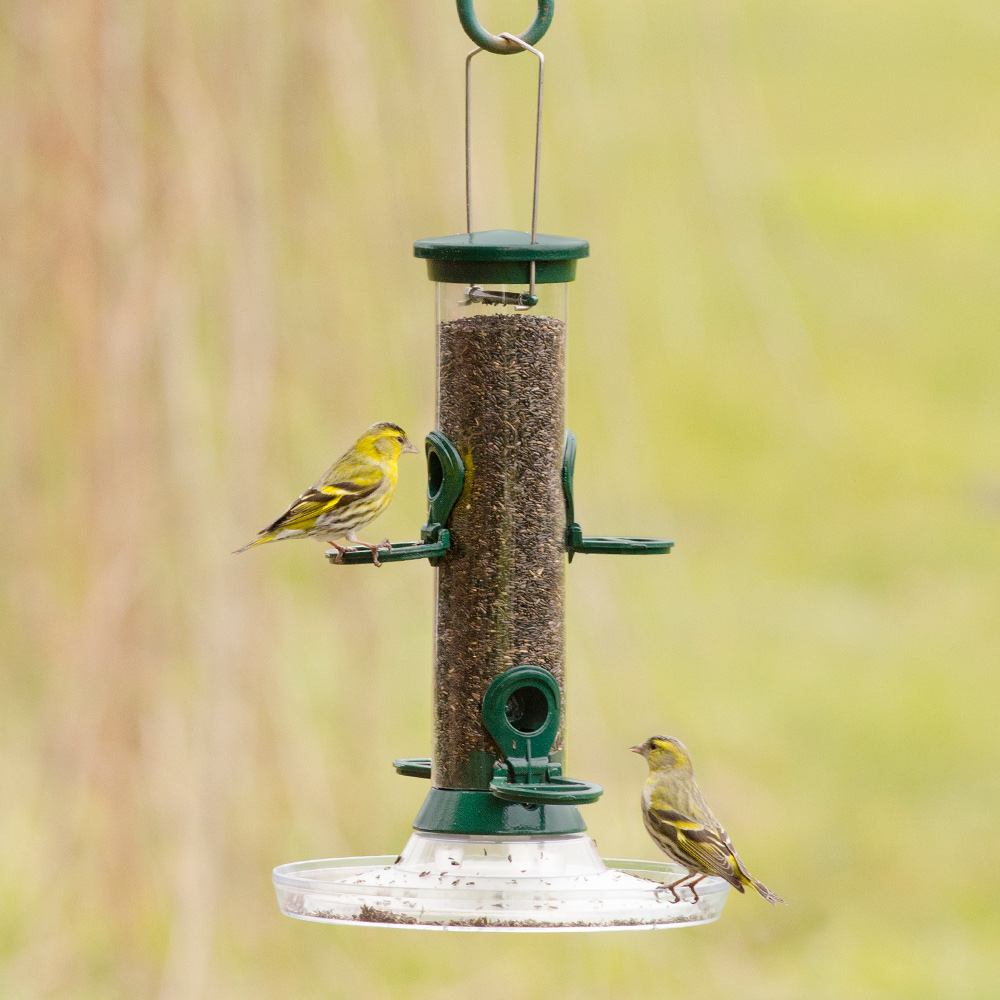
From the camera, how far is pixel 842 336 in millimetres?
22203

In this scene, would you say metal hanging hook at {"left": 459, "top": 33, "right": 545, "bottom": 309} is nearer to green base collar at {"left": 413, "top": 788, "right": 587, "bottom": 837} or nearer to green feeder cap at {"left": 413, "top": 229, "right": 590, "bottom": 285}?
green feeder cap at {"left": 413, "top": 229, "right": 590, "bottom": 285}

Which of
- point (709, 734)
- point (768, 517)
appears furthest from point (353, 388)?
point (768, 517)

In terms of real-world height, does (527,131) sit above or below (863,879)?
above

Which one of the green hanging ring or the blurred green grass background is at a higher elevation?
the green hanging ring

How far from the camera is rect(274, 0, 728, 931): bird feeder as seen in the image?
12.7 ft

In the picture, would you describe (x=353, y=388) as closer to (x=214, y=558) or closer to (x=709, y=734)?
(x=214, y=558)

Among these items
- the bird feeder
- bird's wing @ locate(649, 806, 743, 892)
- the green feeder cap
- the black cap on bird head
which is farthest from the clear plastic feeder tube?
the black cap on bird head

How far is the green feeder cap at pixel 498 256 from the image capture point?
3.95m

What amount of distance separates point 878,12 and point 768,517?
6588 mm

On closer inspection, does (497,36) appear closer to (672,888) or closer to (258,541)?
(258,541)

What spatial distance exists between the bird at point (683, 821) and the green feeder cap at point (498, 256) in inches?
51.9

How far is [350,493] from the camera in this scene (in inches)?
185

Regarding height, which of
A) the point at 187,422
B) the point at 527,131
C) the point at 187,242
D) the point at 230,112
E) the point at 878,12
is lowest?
the point at 187,422

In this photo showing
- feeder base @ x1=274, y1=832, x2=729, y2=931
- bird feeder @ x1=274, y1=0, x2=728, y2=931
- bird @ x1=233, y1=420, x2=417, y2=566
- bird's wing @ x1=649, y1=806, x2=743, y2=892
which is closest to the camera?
feeder base @ x1=274, y1=832, x2=729, y2=931
